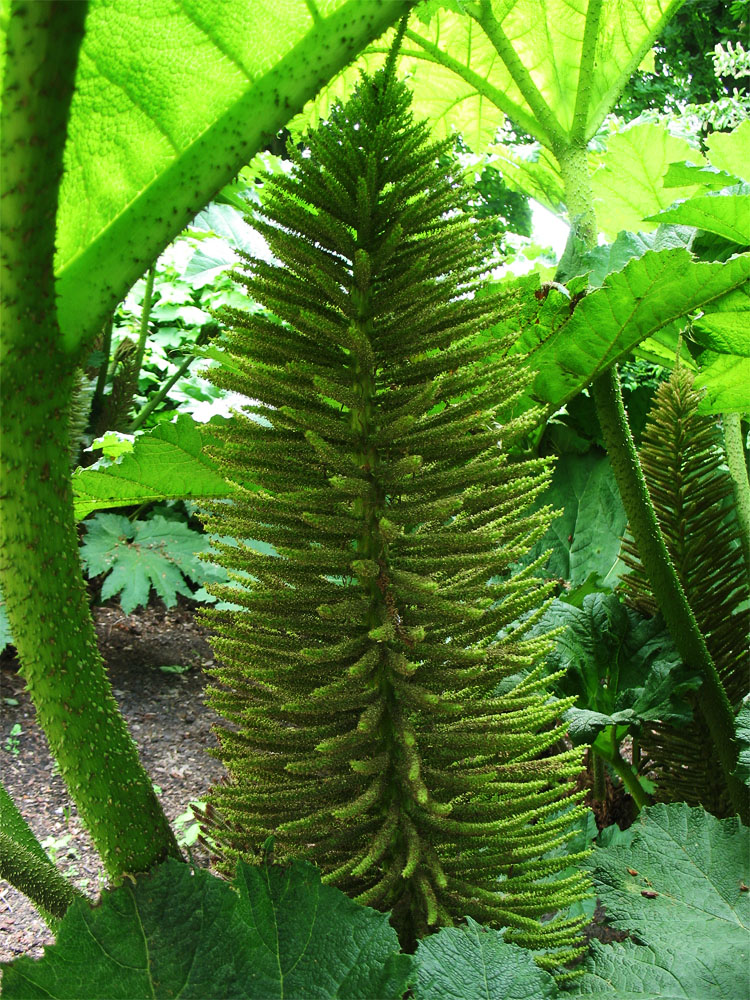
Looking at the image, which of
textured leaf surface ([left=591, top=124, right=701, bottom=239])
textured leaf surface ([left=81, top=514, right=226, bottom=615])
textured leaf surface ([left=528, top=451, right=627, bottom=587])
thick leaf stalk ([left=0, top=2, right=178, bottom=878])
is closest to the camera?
thick leaf stalk ([left=0, top=2, right=178, bottom=878])

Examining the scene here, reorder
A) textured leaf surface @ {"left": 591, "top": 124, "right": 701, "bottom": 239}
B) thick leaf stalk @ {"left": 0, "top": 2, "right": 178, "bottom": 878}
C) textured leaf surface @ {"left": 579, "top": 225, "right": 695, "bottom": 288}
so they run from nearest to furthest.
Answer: thick leaf stalk @ {"left": 0, "top": 2, "right": 178, "bottom": 878}
textured leaf surface @ {"left": 579, "top": 225, "right": 695, "bottom": 288}
textured leaf surface @ {"left": 591, "top": 124, "right": 701, "bottom": 239}

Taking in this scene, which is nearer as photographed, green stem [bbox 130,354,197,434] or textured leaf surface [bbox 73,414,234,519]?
textured leaf surface [bbox 73,414,234,519]

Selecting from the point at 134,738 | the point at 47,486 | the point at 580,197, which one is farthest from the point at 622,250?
the point at 134,738

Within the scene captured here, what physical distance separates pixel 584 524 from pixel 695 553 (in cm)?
41

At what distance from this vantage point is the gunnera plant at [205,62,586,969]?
48cm

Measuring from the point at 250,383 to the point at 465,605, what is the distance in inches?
7.1

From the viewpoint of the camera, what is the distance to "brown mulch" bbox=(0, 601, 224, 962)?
138 centimetres

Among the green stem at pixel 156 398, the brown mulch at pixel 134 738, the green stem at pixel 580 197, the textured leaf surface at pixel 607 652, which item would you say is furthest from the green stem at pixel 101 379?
the textured leaf surface at pixel 607 652

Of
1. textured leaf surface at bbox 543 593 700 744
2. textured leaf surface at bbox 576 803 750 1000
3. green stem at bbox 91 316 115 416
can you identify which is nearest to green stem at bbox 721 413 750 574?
textured leaf surface at bbox 543 593 700 744

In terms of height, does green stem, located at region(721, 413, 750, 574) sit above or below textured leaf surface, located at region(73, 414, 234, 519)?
below

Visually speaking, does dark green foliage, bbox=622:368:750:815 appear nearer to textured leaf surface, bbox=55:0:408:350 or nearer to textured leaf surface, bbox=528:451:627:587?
textured leaf surface, bbox=528:451:627:587

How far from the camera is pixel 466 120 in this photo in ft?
3.98

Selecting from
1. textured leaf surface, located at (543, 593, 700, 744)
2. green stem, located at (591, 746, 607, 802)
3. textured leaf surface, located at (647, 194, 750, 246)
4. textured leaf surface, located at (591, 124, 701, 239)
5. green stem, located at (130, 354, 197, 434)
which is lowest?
green stem, located at (591, 746, 607, 802)

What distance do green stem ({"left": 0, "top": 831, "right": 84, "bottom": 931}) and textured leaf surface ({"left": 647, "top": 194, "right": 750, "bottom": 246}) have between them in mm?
672
